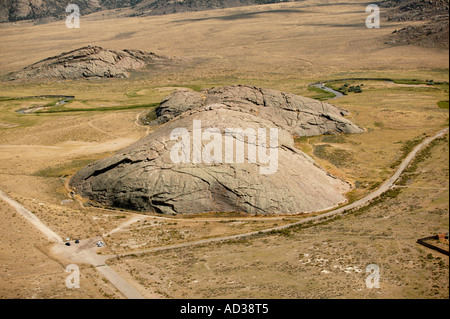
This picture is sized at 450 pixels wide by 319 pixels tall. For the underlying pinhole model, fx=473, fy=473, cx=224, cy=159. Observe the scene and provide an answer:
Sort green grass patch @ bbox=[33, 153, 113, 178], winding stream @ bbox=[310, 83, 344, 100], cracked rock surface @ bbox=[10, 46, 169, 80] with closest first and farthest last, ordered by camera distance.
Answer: green grass patch @ bbox=[33, 153, 113, 178] → winding stream @ bbox=[310, 83, 344, 100] → cracked rock surface @ bbox=[10, 46, 169, 80]

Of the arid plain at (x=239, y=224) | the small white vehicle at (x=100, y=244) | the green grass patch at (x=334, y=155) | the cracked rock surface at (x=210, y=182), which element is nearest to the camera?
the arid plain at (x=239, y=224)

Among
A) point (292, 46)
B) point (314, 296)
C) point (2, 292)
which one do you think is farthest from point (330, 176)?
point (292, 46)

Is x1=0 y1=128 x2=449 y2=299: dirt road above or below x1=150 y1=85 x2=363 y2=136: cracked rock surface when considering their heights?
below

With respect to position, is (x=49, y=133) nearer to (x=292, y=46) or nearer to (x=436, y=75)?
(x=436, y=75)

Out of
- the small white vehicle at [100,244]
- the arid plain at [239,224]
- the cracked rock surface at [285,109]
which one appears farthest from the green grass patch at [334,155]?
the small white vehicle at [100,244]

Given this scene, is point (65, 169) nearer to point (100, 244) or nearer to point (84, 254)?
point (100, 244)

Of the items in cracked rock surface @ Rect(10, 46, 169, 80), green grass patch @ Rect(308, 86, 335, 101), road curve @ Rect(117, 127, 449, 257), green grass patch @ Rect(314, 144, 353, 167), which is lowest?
road curve @ Rect(117, 127, 449, 257)

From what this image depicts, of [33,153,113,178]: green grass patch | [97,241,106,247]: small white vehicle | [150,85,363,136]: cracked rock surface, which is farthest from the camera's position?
[150,85,363,136]: cracked rock surface

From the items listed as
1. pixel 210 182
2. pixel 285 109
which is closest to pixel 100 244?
pixel 210 182

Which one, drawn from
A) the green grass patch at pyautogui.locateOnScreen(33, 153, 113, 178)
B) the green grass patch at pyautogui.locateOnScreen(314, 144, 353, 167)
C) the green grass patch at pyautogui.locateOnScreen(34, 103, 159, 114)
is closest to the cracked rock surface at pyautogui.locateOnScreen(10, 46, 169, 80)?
the green grass patch at pyautogui.locateOnScreen(34, 103, 159, 114)

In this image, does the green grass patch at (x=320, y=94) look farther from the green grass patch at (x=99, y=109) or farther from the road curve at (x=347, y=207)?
the road curve at (x=347, y=207)

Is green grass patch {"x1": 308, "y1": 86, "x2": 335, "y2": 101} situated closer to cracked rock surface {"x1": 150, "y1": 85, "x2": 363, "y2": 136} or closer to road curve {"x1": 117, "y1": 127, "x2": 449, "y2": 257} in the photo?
cracked rock surface {"x1": 150, "y1": 85, "x2": 363, "y2": 136}

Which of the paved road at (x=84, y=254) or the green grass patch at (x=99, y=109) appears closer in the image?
the paved road at (x=84, y=254)

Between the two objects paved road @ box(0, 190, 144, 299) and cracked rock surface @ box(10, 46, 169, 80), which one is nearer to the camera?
paved road @ box(0, 190, 144, 299)
